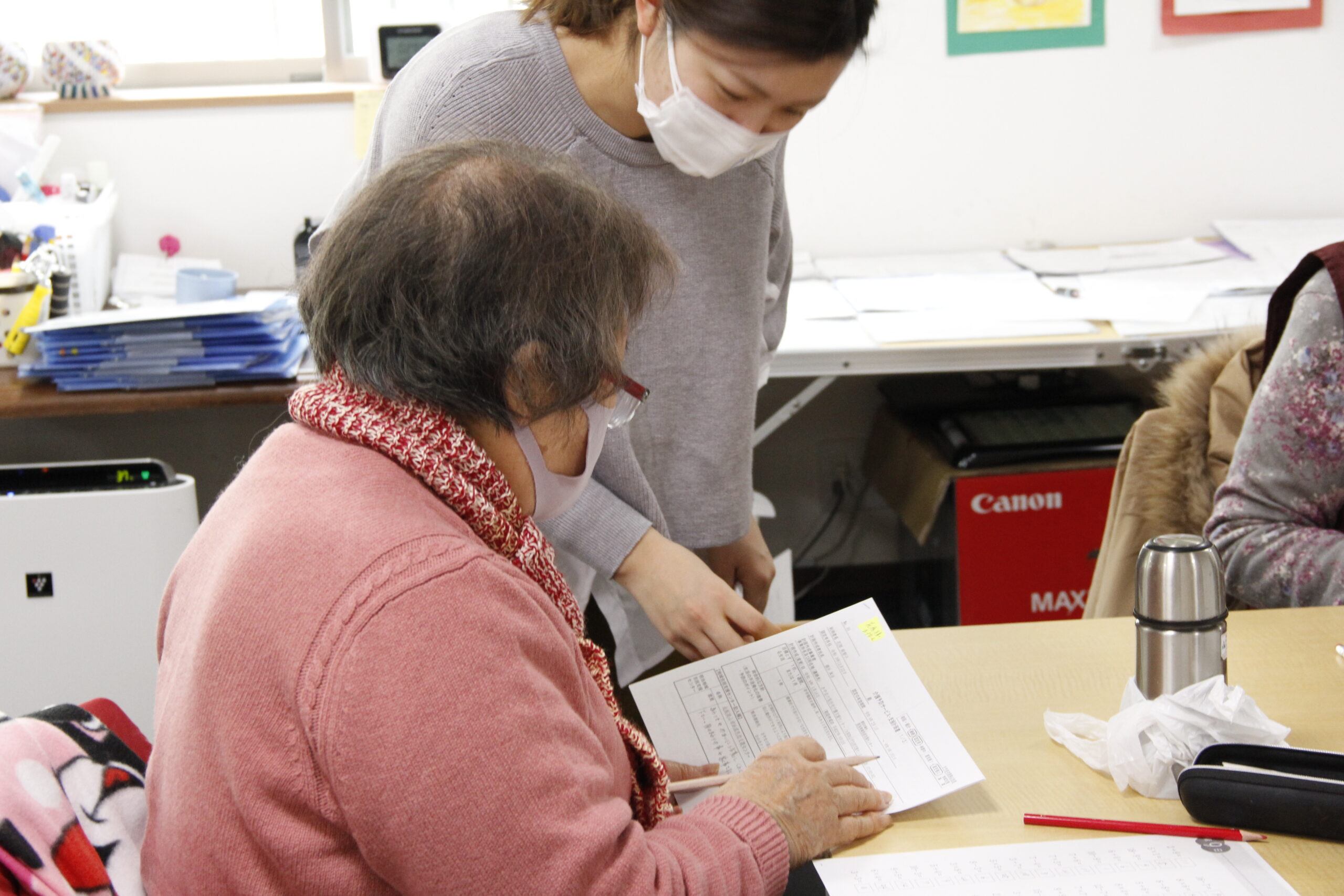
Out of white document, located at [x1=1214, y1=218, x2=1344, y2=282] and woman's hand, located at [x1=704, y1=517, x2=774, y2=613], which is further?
white document, located at [x1=1214, y1=218, x2=1344, y2=282]

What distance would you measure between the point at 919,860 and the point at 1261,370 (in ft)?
2.87

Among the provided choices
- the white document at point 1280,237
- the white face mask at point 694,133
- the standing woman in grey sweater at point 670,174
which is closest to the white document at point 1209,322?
the white document at point 1280,237

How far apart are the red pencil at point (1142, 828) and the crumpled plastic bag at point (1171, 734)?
5 centimetres

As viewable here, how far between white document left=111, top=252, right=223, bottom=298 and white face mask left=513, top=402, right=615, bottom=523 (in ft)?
5.80

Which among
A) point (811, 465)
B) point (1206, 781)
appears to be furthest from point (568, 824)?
point (811, 465)

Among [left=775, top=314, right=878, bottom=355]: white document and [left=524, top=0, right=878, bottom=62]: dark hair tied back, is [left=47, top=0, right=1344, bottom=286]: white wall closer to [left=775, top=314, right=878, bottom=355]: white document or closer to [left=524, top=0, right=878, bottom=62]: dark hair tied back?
[left=775, top=314, right=878, bottom=355]: white document

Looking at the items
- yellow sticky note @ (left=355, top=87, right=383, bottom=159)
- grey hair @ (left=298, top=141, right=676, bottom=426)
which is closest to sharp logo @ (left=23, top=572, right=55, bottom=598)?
yellow sticky note @ (left=355, top=87, right=383, bottom=159)

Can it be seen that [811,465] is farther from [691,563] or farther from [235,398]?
[691,563]

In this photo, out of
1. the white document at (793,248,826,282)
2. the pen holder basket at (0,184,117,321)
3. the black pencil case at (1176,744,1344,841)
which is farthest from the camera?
the white document at (793,248,826,282)

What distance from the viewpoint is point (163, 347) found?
1.97m

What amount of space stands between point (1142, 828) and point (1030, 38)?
218 centimetres

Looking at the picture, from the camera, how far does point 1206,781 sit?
873mm

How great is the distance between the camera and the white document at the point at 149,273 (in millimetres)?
2430

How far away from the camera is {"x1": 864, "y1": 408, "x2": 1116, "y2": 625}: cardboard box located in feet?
7.69
